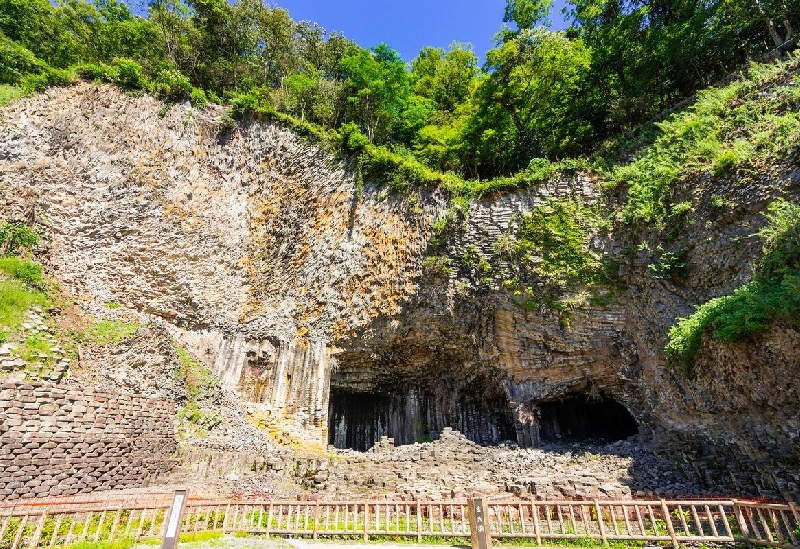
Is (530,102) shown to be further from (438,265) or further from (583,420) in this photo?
(583,420)

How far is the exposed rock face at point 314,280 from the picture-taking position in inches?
608

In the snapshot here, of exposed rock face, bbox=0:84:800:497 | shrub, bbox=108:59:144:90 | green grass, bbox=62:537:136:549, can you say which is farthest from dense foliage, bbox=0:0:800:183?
green grass, bbox=62:537:136:549

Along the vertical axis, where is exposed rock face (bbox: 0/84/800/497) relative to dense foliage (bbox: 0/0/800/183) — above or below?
below

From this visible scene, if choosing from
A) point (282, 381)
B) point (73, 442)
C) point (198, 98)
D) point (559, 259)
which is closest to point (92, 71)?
point (198, 98)

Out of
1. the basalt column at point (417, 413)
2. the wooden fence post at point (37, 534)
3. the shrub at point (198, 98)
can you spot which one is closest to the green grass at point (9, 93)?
the shrub at point (198, 98)

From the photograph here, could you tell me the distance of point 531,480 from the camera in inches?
452

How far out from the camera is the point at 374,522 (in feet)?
26.6

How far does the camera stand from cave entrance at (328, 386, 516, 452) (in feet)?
60.2

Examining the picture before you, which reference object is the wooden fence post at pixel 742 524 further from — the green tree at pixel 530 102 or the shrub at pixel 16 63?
the shrub at pixel 16 63

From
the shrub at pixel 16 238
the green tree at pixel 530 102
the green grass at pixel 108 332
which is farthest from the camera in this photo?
the green tree at pixel 530 102

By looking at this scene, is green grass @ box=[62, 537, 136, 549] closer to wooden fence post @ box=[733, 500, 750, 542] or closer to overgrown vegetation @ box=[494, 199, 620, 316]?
wooden fence post @ box=[733, 500, 750, 542]

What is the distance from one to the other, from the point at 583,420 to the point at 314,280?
12805 millimetres

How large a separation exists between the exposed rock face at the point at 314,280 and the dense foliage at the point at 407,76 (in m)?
2.33

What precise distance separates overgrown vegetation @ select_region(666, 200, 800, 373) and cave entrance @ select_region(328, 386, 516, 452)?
957 centimetres
